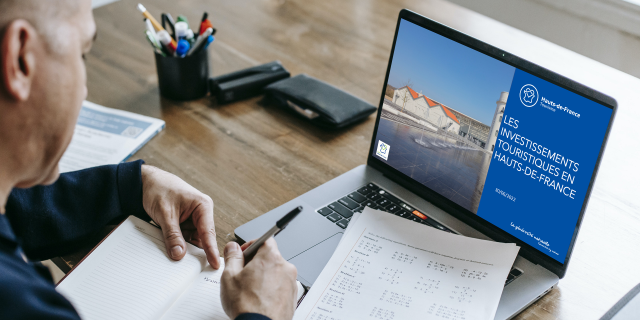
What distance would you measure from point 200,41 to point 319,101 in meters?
0.33

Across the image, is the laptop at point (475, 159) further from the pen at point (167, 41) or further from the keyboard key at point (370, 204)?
the pen at point (167, 41)

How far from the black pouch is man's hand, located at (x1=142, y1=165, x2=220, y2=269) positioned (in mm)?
442

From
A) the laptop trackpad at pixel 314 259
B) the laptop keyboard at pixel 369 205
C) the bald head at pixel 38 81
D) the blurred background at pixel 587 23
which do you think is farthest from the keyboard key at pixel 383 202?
the blurred background at pixel 587 23

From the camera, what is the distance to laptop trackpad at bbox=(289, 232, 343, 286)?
83 cm

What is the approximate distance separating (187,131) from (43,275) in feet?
2.17

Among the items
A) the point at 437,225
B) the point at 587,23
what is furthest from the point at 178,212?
the point at 587,23

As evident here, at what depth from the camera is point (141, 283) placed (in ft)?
2.50

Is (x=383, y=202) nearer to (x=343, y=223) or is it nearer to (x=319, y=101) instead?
(x=343, y=223)

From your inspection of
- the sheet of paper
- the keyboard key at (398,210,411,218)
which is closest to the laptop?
the keyboard key at (398,210,411,218)

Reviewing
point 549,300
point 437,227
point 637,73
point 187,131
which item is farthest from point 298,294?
point 637,73

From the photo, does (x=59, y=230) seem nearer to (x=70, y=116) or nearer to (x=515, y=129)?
(x=70, y=116)

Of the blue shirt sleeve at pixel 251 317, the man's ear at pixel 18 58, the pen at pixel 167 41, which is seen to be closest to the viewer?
the man's ear at pixel 18 58

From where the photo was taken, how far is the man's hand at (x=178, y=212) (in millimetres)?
822

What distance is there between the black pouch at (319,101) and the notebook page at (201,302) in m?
0.57
